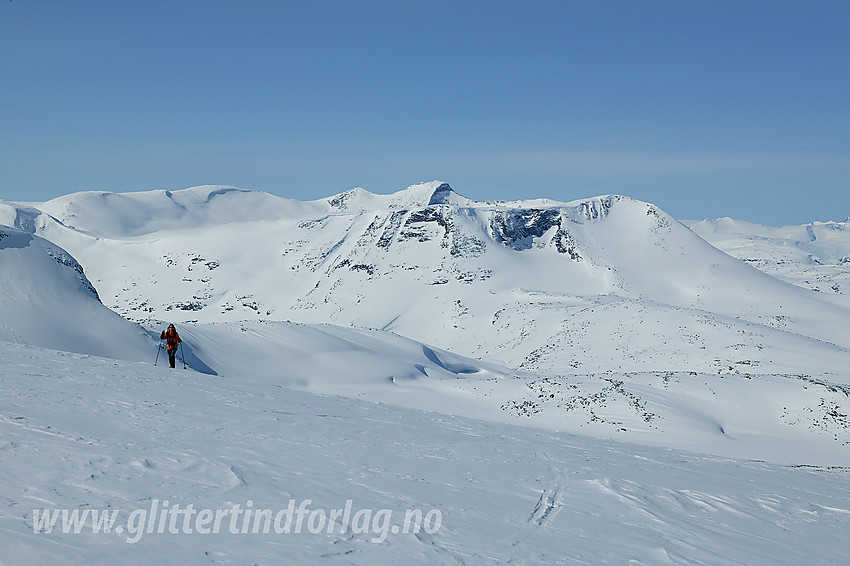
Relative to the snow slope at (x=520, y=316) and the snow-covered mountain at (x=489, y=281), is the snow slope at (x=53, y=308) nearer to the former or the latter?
the snow slope at (x=520, y=316)

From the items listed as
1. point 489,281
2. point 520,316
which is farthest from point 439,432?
point 489,281

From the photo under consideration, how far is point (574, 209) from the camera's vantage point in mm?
A: 124188

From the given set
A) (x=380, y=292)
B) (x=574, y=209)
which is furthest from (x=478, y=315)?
(x=574, y=209)

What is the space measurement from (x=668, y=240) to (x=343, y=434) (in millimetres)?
115157

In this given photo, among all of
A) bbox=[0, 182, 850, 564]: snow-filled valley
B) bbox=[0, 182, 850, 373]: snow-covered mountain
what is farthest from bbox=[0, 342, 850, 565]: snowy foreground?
bbox=[0, 182, 850, 373]: snow-covered mountain

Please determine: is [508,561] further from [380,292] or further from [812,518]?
[380,292]

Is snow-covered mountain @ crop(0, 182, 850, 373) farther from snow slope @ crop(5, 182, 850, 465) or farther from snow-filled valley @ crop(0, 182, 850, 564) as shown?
snow-filled valley @ crop(0, 182, 850, 564)

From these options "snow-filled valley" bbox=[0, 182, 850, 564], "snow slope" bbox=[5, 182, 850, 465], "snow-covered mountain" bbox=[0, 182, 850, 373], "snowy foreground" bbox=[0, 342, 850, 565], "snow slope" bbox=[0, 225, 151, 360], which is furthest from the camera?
"snow-covered mountain" bbox=[0, 182, 850, 373]

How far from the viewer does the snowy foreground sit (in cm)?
620

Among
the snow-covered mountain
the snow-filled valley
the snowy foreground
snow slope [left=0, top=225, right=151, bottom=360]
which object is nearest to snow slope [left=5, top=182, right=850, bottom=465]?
the snow-filled valley

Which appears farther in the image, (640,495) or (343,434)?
(343,434)

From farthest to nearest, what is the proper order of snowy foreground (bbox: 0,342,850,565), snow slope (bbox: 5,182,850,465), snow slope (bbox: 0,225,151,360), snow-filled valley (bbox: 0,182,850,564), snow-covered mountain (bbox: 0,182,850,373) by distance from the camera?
snow-covered mountain (bbox: 0,182,850,373)
snow slope (bbox: 5,182,850,465)
snow slope (bbox: 0,225,151,360)
snow-filled valley (bbox: 0,182,850,564)
snowy foreground (bbox: 0,342,850,565)

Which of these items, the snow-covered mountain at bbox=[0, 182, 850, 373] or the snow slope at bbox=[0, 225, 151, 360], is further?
the snow-covered mountain at bbox=[0, 182, 850, 373]

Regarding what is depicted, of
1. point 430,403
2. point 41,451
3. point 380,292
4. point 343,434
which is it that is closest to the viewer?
point 41,451
